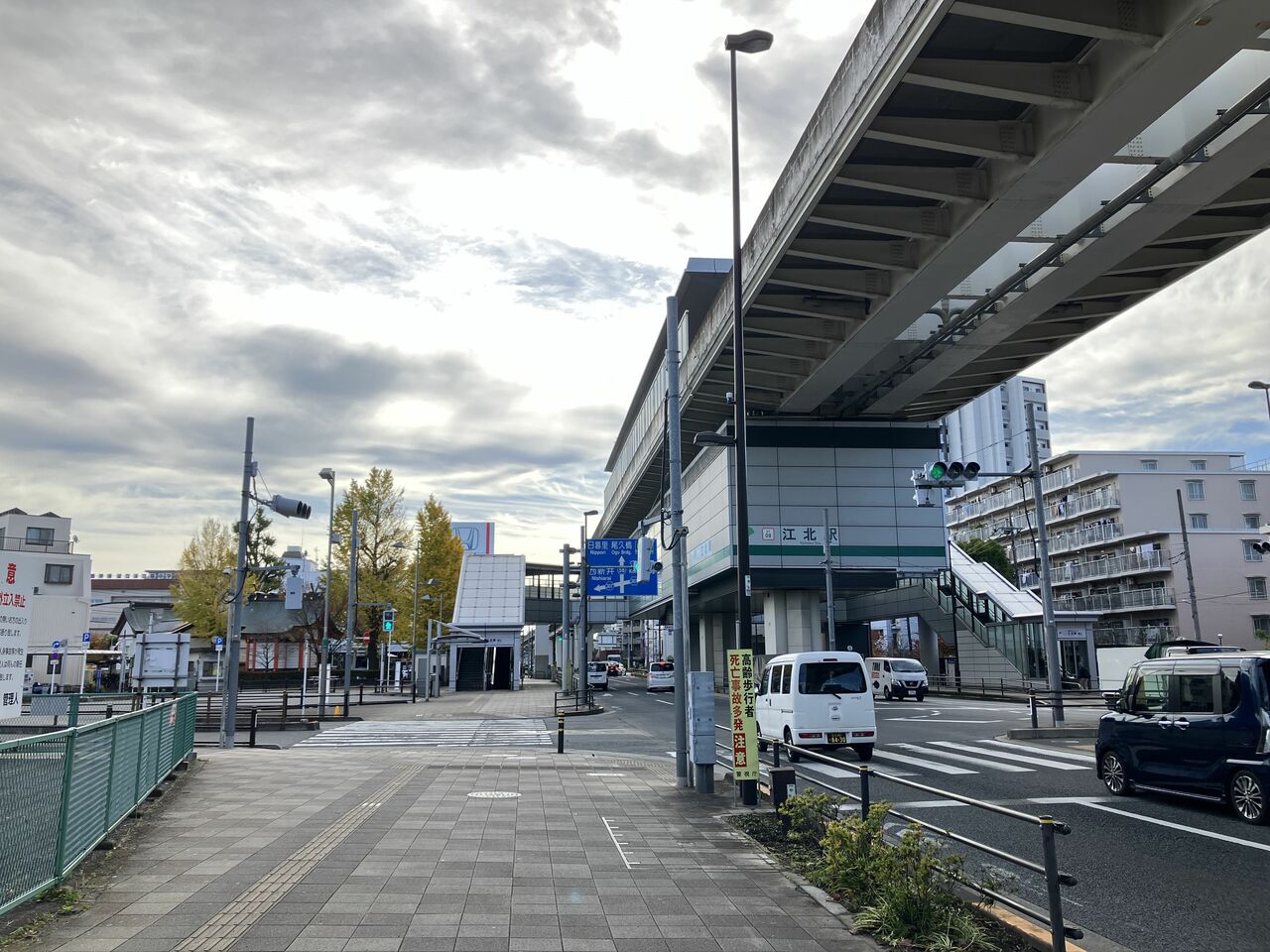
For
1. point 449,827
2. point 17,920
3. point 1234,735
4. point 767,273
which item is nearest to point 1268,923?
point 1234,735

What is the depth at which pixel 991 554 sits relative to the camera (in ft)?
241

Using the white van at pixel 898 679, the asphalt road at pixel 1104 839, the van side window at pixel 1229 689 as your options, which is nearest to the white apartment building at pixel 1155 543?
the white van at pixel 898 679

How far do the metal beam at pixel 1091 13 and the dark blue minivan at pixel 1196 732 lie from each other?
30.5ft

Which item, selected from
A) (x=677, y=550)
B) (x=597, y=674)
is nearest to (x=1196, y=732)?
(x=677, y=550)

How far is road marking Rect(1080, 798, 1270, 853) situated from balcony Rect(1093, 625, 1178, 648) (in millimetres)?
43293

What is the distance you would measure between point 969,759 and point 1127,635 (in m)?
41.0

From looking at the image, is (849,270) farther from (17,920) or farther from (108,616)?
(108,616)

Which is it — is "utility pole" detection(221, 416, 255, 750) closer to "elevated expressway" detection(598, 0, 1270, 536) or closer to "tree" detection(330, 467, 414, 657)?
"elevated expressway" detection(598, 0, 1270, 536)

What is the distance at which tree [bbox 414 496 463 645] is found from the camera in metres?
65.6

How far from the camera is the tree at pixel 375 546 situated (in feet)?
183

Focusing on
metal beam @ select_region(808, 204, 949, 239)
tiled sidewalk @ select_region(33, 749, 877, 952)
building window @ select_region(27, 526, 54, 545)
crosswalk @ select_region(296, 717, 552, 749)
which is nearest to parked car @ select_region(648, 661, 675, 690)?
crosswalk @ select_region(296, 717, 552, 749)

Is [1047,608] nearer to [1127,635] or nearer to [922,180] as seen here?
[922,180]

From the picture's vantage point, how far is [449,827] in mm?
10156

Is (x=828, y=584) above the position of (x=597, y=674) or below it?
above
